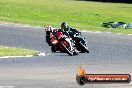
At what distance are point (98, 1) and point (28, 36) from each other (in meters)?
64.4

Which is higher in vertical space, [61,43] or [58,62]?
[61,43]

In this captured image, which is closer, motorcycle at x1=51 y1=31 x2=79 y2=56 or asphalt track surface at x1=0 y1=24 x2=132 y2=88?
asphalt track surface at x1=0 y1=24 x2=132 y2=88

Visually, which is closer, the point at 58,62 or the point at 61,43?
the point at 61,43

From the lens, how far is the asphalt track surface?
1498 cm

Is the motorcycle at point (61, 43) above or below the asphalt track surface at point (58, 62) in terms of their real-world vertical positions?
above

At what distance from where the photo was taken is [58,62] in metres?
22.0

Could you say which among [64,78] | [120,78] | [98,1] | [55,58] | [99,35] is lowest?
[98,1]

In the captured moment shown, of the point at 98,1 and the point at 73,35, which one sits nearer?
the point at 73,35

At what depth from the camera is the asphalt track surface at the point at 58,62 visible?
1498cm

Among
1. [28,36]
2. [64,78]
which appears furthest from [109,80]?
[28,36]

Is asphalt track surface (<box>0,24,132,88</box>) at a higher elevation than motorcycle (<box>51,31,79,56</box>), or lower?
lower

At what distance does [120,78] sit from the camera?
1023 cm

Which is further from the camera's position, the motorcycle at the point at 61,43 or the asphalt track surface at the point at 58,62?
the motorcycle at the point at 61,43

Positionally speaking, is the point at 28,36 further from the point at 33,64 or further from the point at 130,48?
the point at 33,64
